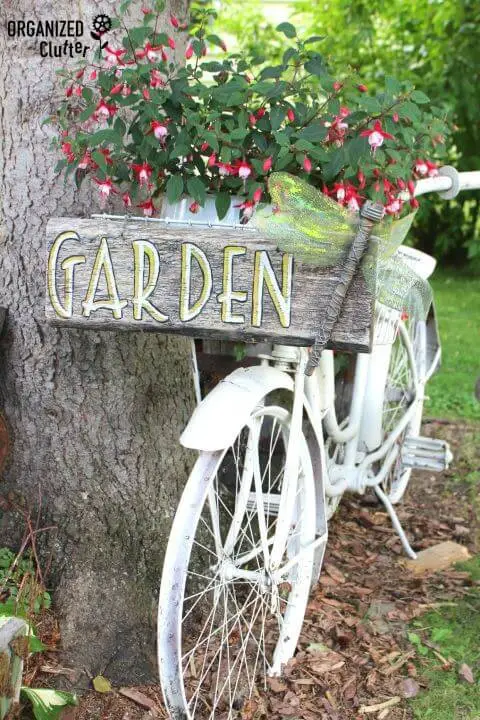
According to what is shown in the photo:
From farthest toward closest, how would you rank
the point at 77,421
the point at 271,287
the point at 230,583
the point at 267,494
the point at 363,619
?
the point at 363,619, the point at 267,494, the point at 77,421, the point at 230,583, the point at 271,287

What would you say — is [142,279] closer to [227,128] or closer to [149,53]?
[227,128]

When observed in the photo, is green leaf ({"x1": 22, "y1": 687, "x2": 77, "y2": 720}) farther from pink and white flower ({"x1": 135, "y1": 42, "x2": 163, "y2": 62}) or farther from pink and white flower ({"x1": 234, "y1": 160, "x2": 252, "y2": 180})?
pink and white flower ({"x1": 135, "y1": 42, "x2": 163, "y2": 62})

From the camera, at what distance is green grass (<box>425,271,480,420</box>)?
5.22m

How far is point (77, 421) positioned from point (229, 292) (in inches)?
30.8

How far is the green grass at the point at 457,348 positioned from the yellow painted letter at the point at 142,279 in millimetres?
3285

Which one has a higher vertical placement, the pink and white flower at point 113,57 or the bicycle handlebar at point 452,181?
the pink and white flower at point 113,57

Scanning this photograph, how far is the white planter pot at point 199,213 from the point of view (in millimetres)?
2301

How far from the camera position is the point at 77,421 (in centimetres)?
260

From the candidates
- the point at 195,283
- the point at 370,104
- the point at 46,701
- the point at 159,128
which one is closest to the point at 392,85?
the point at 370,104

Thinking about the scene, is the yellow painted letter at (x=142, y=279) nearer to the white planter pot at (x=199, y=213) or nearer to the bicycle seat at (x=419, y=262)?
the white planter pot at (x=199, y=213)

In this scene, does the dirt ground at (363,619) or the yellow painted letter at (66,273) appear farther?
the dirt ground at (363,619)

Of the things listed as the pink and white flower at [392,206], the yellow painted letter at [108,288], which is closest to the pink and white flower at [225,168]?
the yellow painted letter at [108,288]

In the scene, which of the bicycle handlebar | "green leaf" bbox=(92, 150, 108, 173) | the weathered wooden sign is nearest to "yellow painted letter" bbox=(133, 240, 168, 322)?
the weathered wooden sign

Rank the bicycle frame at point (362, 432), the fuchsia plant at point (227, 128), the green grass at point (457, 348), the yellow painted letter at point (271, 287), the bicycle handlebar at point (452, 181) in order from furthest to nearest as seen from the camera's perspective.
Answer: the green grass at point (457, 348)
the bicycle frame at point (362, 432)
the bicycle handlebar at point (452, 181)
the fuchsia plant at point (227, 128)
the yellow painted letter at point (271, 287)
